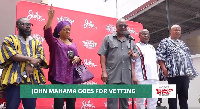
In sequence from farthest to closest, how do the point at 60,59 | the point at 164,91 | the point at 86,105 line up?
the point at 86,105, the point at 164,91, the point at 60,59

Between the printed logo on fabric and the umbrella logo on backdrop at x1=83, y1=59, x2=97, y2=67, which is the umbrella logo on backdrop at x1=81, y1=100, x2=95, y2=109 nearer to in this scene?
the umbrella logo on backdrop at x1=83, y1=59, x2=97, y2=67

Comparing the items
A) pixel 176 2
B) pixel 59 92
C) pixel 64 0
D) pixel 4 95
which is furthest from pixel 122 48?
pixel 176 2

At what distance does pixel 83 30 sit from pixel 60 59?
2.01 m

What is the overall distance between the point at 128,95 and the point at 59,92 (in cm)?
75

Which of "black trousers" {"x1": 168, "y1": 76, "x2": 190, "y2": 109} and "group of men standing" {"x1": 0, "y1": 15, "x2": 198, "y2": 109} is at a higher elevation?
"group of men standing" {"x1": 0, "y1": 15, "x2": 198, "y2": 109}

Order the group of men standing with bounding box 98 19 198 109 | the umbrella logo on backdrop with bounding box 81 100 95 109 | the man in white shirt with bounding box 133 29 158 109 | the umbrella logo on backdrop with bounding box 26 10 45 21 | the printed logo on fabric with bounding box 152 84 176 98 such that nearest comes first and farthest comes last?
the group of men standing with bounding box 98 19 198 109
the printed logo on fabric with bounding box 152 84 176 98
the man in white shirt with bounding box 133 29 158 109
the umbrella logo on backdrop with bounding box 26 10 45 21
the umbrella logo on backdrop with bounding box 81 100 95 109

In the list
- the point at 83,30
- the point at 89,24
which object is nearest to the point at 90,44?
the point at 83,30

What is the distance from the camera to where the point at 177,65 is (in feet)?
10.00

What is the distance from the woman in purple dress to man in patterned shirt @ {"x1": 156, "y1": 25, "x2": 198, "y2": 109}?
4.37ft

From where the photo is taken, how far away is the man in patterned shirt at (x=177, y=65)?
9.85 feet

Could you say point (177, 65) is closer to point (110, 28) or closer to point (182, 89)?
point (182, 89)

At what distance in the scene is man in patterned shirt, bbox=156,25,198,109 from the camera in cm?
300

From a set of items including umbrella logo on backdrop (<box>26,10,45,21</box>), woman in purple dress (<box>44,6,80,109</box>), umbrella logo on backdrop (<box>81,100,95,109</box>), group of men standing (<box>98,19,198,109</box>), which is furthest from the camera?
umbrella logo on backdrop (<box>81,100,95,109</box>)

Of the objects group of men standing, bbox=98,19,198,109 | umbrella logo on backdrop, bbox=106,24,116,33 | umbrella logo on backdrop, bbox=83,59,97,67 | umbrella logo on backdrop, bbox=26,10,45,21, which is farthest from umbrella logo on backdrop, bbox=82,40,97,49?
group of men standing, bbox=98,19,198,109
